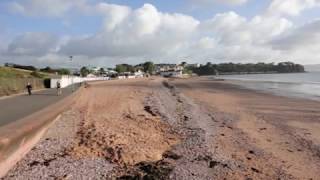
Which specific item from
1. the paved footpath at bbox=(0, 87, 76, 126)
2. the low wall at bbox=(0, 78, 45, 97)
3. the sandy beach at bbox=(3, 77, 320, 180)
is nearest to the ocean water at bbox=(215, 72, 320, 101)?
the sandy beach at bbox=(3, 77, 320, 180)

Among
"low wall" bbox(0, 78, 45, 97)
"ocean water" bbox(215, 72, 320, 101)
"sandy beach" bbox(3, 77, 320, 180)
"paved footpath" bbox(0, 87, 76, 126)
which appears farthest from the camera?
"ocean water" bbox(215, 72, 320, 101)

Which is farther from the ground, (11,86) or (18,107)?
(11,86)

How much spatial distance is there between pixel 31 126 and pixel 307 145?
887 cm

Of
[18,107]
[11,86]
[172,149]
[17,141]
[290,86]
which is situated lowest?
[290,86]

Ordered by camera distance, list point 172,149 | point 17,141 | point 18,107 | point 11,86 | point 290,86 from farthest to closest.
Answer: point 290,86, point 11,86, point 18,107, point 172,149, point 17,141

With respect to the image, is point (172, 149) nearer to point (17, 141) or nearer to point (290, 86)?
point (17, 141)

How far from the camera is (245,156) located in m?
13.1

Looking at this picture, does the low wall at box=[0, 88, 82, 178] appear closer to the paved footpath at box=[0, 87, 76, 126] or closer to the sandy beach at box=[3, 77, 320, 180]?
the sandy beach at box=[3, 77, 320, 180]

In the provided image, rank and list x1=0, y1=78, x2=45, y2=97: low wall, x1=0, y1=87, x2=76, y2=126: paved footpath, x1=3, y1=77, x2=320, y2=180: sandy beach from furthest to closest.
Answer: x1=0, y1=78, x2=45, y2=97: low wall
x1=0, y1=87, x2=76, y2=126: paved footpath
x1=3, y1=77, x2=320, y2=180: sandy beach

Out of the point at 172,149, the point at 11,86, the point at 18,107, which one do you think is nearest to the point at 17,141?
the point at 172,149

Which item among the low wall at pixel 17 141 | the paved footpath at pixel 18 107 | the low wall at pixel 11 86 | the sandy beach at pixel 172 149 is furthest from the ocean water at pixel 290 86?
the low wall at pixel 17 141

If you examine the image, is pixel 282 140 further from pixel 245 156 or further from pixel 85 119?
pixel 85 119

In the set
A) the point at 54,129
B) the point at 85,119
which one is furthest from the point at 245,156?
the point at 85,119

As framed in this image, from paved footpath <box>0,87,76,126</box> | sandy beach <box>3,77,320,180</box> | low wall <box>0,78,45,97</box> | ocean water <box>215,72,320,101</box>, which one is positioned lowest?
ocean water <box>215,72,320,101</box>
